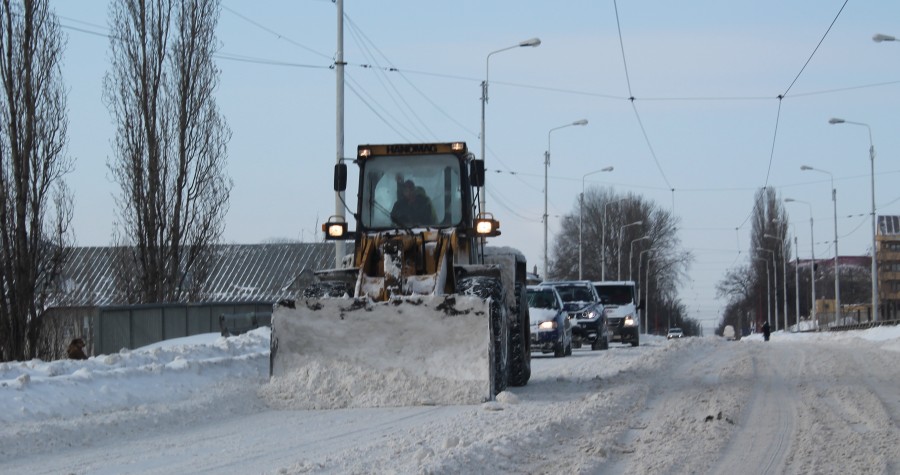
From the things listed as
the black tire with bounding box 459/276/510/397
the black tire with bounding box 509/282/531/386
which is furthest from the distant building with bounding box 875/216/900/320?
the black tire with bounding box 459/276/510/397

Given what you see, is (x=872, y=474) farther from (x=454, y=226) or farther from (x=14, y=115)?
(x=14, y=115)

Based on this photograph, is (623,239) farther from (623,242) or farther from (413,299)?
(413,299)

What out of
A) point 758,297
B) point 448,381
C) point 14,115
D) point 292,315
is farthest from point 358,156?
point 758,297

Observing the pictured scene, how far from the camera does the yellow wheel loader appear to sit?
477 inches

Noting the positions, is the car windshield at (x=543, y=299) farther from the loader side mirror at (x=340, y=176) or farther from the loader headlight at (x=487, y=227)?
the loader side mirror at (x=340, y=176)

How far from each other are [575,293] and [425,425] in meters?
20.2

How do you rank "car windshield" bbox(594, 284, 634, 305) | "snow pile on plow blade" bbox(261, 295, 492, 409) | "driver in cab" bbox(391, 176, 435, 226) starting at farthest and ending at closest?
"car windshield" bbox(594, 284, 634, 305), "driver in cab" bbox(391, 176, 435, 226), "snow pile on plow blade" bbox(261, 295, 492, 409)

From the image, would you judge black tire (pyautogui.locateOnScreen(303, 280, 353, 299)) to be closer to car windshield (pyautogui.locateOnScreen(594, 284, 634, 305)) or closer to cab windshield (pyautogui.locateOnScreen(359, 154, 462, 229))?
cab windshield (pyautogui.locateOnScreen(359, 154, 462, 229))

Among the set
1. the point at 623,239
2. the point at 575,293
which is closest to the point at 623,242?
the point at 623,239

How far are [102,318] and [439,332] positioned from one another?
1367 cm

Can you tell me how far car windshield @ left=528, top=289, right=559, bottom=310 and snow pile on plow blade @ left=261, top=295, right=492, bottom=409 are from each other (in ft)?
37.4

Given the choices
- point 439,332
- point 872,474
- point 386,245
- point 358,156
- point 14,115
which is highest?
point 14,115

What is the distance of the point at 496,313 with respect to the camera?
41.3 feet

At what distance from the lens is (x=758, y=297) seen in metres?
105
